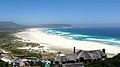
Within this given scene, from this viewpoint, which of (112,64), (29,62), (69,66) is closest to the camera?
(112,64)

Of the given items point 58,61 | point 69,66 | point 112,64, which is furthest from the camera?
point 58,61

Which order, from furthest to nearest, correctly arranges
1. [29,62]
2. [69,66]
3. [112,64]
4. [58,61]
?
[29,62]
[58,61]
[69,66]
[112,64]

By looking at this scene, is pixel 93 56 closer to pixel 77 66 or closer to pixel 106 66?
pixel 77 66

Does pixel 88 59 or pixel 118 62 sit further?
pixel 88 59

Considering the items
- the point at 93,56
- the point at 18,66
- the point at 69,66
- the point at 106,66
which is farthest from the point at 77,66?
the point at 18,66

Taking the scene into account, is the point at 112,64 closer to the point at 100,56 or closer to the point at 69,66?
the point at 69,66

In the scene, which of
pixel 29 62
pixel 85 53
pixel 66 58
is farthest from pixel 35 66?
pixel 85 53

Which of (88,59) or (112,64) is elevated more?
(112,64)

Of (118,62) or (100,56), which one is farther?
(100,56)

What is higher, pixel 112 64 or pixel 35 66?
pixel 112 64
